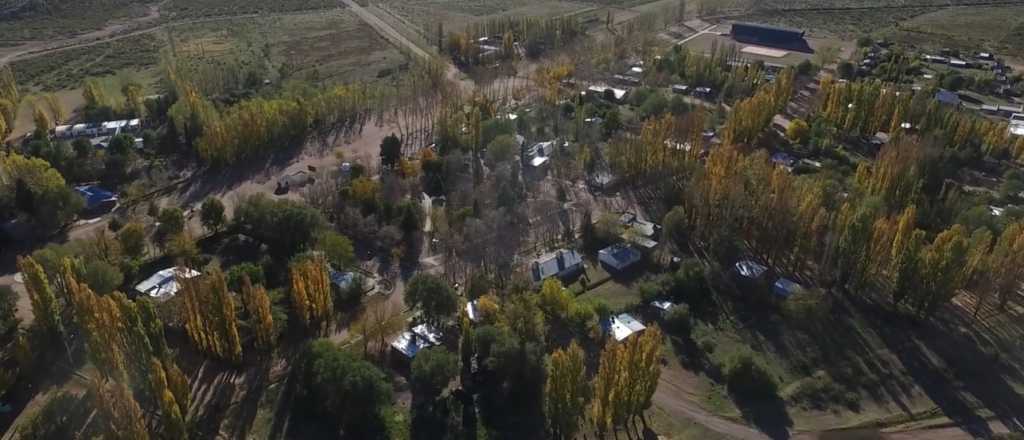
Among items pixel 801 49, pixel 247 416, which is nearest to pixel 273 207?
pixel 247 416

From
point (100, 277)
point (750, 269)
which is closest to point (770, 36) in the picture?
point (750, 269)

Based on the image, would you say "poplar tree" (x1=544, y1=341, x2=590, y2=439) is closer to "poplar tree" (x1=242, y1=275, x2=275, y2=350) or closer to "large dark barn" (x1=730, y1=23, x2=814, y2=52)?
"poplar tree" (x1=242, y1=275, x2=275, y2=350)

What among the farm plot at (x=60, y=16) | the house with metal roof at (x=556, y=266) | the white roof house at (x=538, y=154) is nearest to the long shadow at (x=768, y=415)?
the house with metal roof at (x=556, y=266)

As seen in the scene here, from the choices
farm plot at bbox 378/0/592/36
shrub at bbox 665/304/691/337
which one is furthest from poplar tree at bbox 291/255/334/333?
farm plot at bbox 378/0/592/36

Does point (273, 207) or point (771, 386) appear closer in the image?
point (771, 386)

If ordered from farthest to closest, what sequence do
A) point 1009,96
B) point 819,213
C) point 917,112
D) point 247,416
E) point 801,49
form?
point 801,49
point 1009,96
point 917,112
point 819,213
point 247,416

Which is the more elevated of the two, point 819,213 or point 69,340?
point 819,213

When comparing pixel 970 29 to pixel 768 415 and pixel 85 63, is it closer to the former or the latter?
pixel 768 415

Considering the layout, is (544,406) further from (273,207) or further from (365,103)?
(365,103)
